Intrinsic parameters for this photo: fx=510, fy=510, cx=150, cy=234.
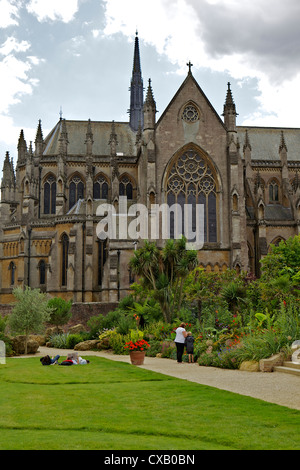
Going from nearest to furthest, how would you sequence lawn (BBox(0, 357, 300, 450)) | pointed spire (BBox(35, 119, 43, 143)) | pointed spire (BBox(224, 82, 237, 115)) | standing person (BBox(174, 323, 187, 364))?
lawn (BBox(0, 357, 300, 450)), standing person (BBox(174, 323, 187, 364)), pointed spire (BBox(224, 82, 237, 115)), pointed spire (BBox(35, 119, 43, 143))

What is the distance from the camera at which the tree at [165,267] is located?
27.2 m

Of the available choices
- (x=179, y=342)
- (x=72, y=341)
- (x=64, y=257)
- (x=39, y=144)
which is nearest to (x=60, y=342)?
(x=72, y=341)

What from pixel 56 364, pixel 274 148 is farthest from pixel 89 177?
pixel 56 364

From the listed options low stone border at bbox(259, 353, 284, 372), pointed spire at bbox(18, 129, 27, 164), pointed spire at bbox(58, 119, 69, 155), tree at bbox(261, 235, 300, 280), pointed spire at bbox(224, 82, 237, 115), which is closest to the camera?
low stone border at bbox(259, 353, 284, 372)

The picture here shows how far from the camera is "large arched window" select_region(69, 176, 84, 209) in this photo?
5375 centimetres

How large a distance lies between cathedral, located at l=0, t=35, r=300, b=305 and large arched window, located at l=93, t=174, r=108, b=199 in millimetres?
106

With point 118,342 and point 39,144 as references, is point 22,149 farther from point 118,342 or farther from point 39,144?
point 118,342

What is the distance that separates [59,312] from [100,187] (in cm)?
2290

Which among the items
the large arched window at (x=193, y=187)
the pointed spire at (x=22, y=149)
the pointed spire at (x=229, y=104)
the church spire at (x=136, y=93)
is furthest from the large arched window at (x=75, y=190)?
the pointed spire at (x=229, y=104)

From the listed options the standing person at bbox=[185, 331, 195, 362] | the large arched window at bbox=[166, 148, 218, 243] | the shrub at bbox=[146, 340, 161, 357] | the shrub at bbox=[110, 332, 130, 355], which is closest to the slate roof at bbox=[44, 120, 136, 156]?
the large arched window at bbox=[166, 148, 218, 243]

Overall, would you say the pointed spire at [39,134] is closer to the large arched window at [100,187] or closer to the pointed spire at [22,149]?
the pointed spire at [22,149]

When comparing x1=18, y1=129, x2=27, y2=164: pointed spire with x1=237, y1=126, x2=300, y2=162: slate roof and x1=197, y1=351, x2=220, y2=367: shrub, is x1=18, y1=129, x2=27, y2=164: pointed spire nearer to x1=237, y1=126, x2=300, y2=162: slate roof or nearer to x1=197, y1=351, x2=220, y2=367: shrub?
x1=237, y1=126, x2=300, y2=162: slate roof

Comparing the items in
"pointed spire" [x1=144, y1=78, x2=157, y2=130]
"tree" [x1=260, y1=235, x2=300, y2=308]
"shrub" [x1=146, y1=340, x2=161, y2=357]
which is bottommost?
"shrub" [x1=146, y1=340, x2=161, y2=357]

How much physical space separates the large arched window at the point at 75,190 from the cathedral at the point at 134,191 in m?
0.11
